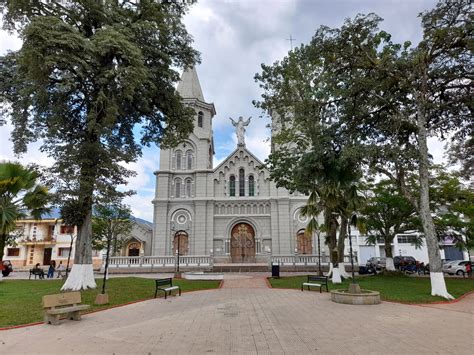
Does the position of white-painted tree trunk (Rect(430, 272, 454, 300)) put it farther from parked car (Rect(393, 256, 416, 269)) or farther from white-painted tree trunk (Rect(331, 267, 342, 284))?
parked car (Rect(393, 256, 416, 269))

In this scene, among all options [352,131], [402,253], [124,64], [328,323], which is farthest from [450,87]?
[402,253]

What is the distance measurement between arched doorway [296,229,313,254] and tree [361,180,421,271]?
975cm

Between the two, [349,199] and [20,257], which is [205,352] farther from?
[20,257]

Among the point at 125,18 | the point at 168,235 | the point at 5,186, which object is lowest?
the point at 168,235

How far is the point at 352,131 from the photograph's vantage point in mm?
16062

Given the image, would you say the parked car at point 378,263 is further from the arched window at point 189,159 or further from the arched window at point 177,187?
the arched window at point 189,159

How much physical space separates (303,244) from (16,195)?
24991 millimetres

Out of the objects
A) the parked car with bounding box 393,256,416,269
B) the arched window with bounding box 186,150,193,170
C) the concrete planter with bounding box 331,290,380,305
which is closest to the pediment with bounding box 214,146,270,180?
the arched window with bounding box 186,150,193,170

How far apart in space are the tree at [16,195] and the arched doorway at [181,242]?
51.1ft

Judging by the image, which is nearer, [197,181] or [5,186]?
[5,186]

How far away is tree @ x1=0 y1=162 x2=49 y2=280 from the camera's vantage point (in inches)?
701

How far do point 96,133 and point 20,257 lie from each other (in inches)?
1462

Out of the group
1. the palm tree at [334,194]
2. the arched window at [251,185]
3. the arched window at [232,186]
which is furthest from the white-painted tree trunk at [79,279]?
the arched window at [251,185]

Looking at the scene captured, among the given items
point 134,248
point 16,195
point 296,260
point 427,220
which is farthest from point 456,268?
point 16,195
